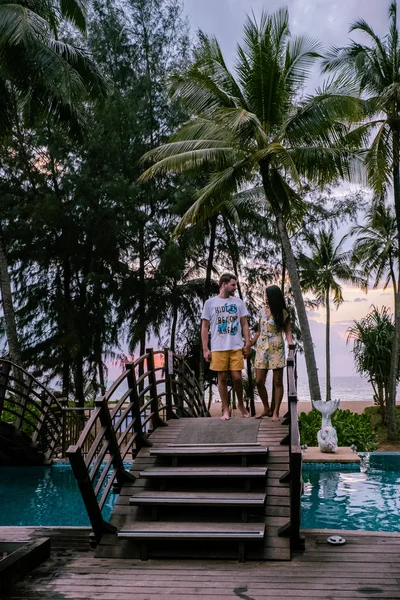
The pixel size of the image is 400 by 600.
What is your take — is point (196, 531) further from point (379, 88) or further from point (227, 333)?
point (379, 88)

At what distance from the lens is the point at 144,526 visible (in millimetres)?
5059

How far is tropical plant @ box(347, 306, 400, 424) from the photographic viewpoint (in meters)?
22.1

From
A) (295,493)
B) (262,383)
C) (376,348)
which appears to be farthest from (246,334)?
(376,348)

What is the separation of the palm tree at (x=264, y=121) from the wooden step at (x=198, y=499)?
31.4 feet

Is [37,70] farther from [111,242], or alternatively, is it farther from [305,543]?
[305,543]

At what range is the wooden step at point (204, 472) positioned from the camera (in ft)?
17.6

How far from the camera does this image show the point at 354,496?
912 centimetres

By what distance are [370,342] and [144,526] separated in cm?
1851

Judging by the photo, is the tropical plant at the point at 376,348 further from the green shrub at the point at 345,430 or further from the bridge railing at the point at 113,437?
the bridge railing at the point at 113,437

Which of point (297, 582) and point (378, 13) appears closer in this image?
point (297, 582)

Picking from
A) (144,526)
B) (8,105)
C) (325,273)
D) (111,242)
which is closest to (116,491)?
(144,526)

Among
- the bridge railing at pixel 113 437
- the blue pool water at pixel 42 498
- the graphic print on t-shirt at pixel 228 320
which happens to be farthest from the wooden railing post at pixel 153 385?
the blue pool water at pixel 42 498

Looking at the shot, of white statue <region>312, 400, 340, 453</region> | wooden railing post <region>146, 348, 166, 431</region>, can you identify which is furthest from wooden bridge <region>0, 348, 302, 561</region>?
white statue <region>312, 400, 340, 453</region>

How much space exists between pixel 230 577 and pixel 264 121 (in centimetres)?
1223
